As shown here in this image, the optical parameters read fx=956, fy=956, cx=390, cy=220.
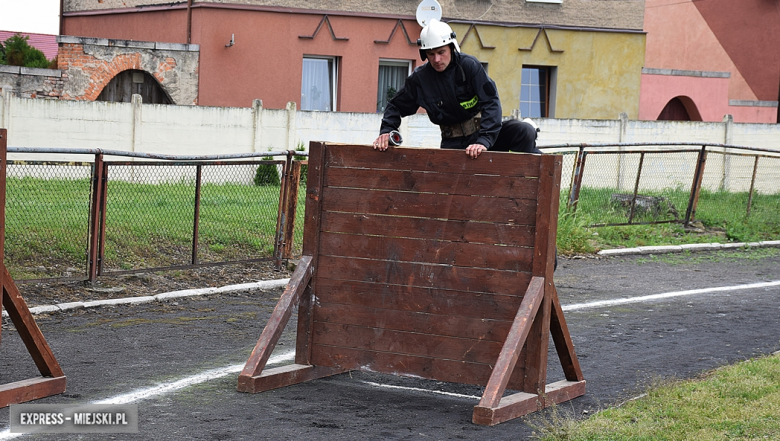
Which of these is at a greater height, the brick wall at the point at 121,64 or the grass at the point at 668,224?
the brick wall at the point at 121,64

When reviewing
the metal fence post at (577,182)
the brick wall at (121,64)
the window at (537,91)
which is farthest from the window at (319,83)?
the metal fence post at (577,182)

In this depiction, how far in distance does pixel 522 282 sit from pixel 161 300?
453 centimetres

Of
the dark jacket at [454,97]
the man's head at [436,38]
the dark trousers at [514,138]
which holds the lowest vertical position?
the dark trousers at [514,138]

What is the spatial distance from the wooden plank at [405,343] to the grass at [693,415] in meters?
0.62

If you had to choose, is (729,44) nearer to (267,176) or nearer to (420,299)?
(267,176)

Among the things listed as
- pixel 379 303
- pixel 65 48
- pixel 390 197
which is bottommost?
pixel 379 303

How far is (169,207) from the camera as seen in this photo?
1109 centimetres

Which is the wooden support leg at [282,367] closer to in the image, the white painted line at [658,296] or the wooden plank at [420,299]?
the wooden plank at [420,299]

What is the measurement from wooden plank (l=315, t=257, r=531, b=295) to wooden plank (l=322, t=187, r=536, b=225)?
33 cm

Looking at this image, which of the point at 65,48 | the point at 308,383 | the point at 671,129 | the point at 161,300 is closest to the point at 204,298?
the point at 161,300

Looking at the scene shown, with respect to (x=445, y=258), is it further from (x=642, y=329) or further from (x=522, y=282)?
(x=642, y=329)

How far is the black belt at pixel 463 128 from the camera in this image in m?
7.04

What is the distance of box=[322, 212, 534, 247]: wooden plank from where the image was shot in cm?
595

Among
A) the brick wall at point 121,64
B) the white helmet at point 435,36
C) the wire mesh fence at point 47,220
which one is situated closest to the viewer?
the white helmet at point 435,36
